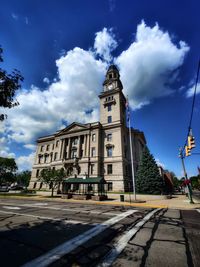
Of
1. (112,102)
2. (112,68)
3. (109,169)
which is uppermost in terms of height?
(112,68)

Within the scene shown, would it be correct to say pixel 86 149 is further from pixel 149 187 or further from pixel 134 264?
pixel 134 264

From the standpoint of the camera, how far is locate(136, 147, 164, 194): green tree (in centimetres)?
3061

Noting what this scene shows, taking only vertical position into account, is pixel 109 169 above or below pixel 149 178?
above

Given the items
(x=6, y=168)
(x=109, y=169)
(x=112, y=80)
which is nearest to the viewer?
(x=109, y=169)

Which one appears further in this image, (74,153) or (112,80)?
(112,80)

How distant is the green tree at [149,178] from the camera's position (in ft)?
100

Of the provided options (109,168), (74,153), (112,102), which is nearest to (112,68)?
(112,102)

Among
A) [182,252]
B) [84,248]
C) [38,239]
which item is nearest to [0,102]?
[38,239]

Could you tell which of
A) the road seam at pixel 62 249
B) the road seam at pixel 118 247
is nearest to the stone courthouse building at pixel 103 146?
the road seam at pixel 118 247

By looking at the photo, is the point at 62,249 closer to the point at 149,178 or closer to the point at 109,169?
the point at 149,178

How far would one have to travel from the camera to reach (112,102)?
45.1m

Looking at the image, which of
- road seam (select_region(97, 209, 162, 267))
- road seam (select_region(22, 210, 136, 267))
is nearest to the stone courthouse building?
road seam (select_region(97, 209, 162, 267))

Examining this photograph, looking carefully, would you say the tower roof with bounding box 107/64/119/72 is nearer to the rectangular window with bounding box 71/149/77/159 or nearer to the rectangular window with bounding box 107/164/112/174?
the rectangular window with bounding box 71/149/77/159

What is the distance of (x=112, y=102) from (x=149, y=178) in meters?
23.5
